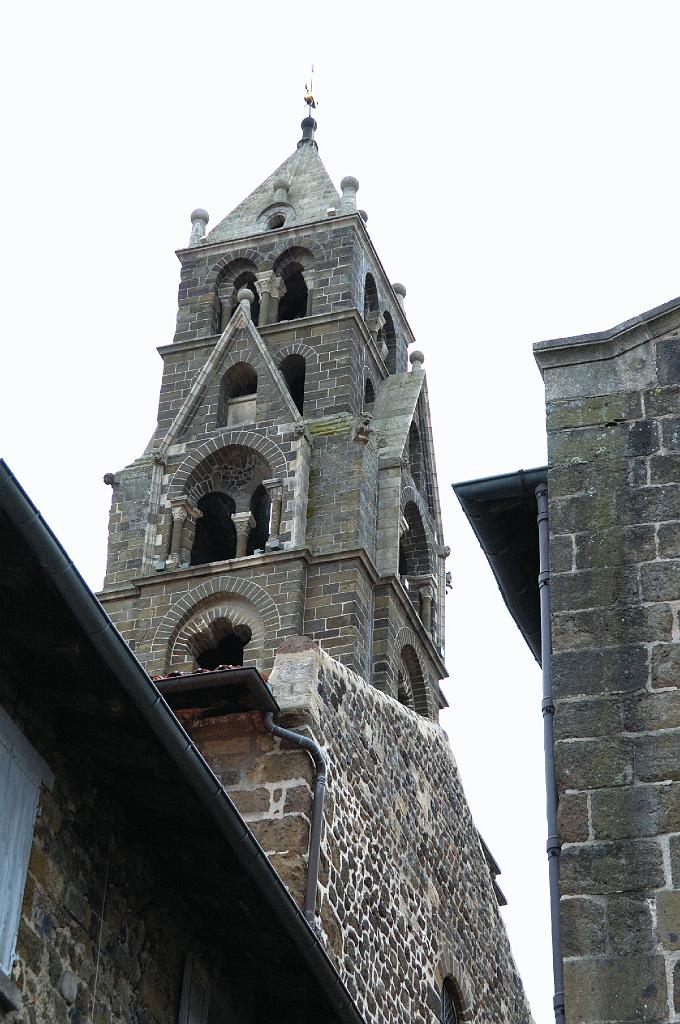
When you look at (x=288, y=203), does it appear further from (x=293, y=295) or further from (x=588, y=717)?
(x=588, y=717)

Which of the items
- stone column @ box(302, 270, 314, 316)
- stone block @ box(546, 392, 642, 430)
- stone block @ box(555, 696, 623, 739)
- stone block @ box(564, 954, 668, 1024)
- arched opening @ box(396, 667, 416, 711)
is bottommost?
stone block @ box(564, 954, 668, 1024)

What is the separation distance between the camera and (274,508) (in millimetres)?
28797

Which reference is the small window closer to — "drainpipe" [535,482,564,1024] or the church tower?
"drainpipe" [535,482,564,1024]

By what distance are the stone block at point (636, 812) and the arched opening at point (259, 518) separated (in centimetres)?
2110

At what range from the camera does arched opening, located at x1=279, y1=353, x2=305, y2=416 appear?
32188 millimetres

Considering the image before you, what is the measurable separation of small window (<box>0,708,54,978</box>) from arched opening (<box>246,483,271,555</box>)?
819 inches

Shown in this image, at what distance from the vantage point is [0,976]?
8102 millimetres

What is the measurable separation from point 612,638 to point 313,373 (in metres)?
22.8

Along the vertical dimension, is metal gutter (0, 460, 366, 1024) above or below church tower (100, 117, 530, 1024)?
below

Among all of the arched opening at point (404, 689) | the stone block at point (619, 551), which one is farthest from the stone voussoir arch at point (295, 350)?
the stone block at point (619, 551)

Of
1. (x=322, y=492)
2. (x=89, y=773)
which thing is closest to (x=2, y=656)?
(x=89, y=773)

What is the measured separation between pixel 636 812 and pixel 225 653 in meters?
20.3

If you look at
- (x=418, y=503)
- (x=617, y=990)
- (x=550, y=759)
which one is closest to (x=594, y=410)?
(x=550, y=759)

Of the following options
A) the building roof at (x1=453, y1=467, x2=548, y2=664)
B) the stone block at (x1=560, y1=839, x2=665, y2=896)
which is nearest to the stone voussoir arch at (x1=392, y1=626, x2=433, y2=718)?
the building roof at (x1=453, y1=467, x2=548, y2=664)
